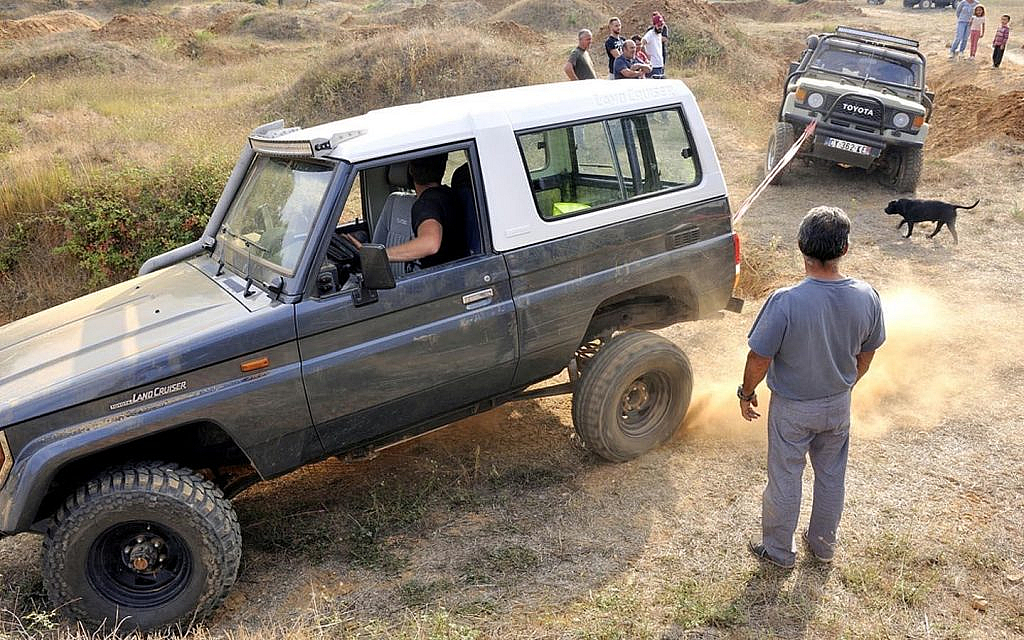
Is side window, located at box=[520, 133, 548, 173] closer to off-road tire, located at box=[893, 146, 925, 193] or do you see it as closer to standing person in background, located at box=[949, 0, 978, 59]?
off-road tire, located at box=[893, 146, 925, 193]

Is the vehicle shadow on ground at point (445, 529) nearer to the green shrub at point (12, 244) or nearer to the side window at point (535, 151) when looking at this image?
the side window at point (535, 151)

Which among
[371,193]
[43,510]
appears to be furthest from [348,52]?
[43,510]

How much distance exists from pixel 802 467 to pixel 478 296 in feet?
5.92

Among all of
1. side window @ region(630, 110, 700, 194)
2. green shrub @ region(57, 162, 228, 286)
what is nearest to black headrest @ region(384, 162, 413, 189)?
side window @ region(630, 110, 700, 194)

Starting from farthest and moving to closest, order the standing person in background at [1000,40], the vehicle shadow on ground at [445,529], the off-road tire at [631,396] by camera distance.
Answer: the standing person in background at [1000,40], the off-road tire at [631,396], the vehicle shadow on ground at [445,529]

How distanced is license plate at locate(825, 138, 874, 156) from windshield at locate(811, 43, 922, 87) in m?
1.43

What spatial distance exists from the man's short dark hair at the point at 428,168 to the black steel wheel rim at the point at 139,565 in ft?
6.87

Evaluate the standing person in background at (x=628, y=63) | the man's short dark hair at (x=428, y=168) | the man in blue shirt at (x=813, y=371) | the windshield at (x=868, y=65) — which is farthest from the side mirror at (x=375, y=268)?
the windshield at (x=868, y=65)

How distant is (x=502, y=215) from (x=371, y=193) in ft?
2.93

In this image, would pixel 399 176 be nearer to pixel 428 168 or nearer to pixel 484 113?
pixel 428 168

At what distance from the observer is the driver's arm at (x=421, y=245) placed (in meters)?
3.90

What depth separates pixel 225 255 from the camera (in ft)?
13.8

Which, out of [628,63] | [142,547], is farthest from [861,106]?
[142,547]

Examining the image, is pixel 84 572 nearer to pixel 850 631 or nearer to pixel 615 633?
pixel 615 633
